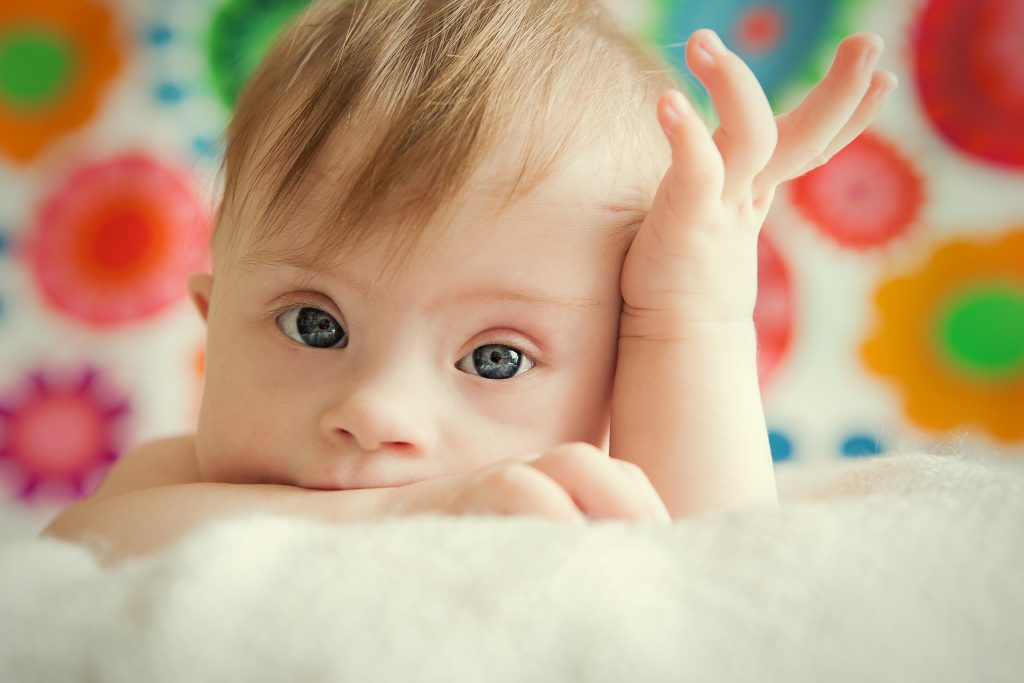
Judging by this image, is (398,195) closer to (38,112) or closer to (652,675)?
(652,675)

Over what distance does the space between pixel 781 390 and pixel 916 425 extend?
0.23 metres

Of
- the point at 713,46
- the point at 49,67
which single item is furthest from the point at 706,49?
the point at 49,67

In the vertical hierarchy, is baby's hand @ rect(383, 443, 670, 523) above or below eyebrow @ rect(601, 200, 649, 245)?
below

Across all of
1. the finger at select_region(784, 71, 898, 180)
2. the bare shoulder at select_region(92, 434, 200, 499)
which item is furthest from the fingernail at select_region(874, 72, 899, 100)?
the bare shoulder at select_region(92, 434, 200, 499)

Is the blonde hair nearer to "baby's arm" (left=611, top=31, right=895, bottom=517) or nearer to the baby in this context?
the baby

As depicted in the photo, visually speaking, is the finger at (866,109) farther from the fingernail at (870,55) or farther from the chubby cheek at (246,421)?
the chubby cheek at (246,421)

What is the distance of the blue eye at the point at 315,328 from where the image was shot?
2.64 ft

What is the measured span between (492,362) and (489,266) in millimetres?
81

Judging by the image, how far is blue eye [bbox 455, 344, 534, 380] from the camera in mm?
783

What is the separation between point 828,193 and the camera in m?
1.63

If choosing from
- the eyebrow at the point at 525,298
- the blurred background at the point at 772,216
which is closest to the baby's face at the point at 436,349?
the eyebrow at the point at 525,298

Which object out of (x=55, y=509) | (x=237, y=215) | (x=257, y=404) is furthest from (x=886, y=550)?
(x=55, y=509)

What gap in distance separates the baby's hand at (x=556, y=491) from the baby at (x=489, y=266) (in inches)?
5.2

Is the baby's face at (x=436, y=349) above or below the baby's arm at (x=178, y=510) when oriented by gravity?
above
